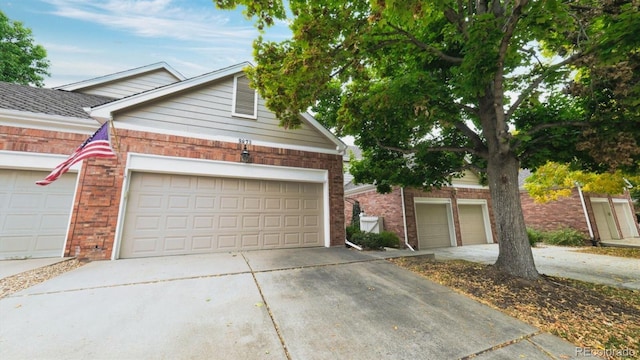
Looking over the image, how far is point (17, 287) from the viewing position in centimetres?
373

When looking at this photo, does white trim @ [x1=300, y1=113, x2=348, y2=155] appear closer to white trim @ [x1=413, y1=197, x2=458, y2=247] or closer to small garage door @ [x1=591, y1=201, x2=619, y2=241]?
white trim @ [x1=413, y1=197, x2=458, y2=247]

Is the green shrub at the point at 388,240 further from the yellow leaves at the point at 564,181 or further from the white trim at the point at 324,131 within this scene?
the yellow leaves at the point at 564,181

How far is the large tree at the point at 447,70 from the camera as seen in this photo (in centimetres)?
383

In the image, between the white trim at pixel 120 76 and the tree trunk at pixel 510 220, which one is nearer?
the tree trunk at pixel 510 220

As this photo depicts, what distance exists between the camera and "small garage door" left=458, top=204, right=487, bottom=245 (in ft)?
40.0

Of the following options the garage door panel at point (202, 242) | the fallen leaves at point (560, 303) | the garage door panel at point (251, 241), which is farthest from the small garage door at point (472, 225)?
the garage door panel at point (202, 242)

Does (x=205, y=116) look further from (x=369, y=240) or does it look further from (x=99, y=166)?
(x=369, y=240)

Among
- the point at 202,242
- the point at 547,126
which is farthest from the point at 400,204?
the point at 202,242

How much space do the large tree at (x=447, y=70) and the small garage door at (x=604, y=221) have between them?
14.0 m

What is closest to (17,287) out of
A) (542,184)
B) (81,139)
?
(81,139)

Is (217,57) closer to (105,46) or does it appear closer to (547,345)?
(105,46)

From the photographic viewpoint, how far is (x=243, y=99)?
7348mm

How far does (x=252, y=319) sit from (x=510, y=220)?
5.52 meters

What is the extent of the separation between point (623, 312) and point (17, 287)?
9.64m
